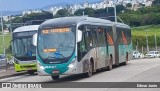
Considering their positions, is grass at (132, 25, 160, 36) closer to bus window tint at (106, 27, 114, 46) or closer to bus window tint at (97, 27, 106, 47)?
bus window tint at (106, 27, 114, 46)

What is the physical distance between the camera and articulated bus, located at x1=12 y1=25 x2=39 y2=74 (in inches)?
1225

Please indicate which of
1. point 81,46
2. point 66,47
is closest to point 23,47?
point 81,46

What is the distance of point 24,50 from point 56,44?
27.2 ft

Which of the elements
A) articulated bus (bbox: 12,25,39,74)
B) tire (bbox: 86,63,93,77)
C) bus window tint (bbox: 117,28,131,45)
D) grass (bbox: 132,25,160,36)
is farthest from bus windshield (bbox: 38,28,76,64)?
grass (bbox: 132,25,160,36)

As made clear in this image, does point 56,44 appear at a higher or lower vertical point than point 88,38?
lower

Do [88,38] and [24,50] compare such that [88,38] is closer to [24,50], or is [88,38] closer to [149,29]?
[24,50]

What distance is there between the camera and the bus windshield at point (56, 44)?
2318 centimetres

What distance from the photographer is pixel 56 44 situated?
920 inches

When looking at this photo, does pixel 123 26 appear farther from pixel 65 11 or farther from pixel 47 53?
pixel 65 11

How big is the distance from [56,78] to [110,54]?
708 cm

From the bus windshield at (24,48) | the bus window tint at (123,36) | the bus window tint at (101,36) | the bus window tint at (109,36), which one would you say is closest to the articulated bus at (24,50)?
the bus windshield at (24,48)

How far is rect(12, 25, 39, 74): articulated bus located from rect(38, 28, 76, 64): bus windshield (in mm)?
7352

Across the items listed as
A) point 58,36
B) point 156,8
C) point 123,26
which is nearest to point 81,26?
point 58,36

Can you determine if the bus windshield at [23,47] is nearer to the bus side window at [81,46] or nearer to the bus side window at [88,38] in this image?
the bus side window at [88,38]
